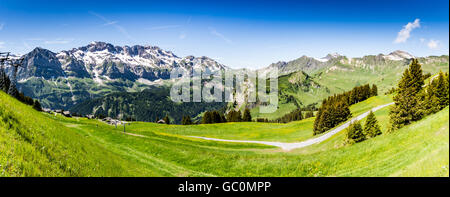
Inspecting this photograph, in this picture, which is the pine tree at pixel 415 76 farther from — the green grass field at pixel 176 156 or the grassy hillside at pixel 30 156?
the grassy hillside at pixel 30 156

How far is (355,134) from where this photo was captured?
1278 inches

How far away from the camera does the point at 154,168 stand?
68.4ft

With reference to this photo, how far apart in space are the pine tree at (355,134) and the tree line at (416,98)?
3941 mm

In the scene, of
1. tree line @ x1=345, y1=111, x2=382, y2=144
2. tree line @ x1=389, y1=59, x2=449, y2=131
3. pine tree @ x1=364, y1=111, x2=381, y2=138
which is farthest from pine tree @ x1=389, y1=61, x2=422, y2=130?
tree line @ x1=345, y1=111, x2=382, y2=144

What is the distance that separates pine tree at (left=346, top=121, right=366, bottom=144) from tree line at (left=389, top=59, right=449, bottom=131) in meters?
3.94

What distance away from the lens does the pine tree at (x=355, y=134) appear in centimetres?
3193

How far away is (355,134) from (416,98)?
8.94 m

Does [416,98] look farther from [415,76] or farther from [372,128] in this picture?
[372,128]
